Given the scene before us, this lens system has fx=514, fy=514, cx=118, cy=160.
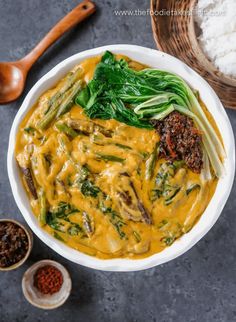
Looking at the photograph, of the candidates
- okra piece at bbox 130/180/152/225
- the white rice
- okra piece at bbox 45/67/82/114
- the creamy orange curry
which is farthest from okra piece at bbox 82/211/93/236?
the white rice

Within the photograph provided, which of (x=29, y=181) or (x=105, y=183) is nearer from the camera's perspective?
(x=105, y=183)

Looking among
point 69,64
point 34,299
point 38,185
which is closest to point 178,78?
Answer: point 69,64

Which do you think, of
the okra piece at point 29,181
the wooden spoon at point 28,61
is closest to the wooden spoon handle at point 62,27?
the wooden spoon at point 28,61

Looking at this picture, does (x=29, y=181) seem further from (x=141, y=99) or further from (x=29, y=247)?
(x=141, y=99)

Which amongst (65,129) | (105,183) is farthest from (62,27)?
(105,183)

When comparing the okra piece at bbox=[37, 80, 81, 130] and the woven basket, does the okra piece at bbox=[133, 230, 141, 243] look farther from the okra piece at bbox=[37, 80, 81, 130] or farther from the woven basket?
the woven basket

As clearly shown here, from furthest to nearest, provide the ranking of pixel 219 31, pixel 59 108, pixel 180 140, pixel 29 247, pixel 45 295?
pixel 45 295, pixel 29 247, pixel 219 31, pixel 59 108, pixel 180 140

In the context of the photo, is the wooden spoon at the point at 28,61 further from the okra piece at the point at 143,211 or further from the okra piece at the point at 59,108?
the okra piece at the point at 143,211
